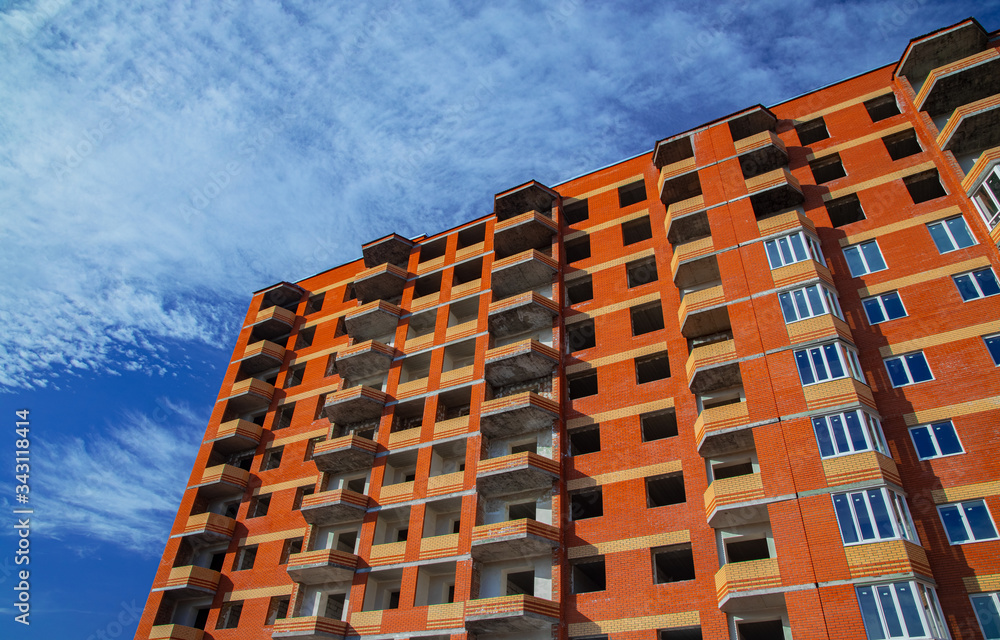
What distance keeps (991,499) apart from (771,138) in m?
21.3

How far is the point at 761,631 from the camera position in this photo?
89.1 feet

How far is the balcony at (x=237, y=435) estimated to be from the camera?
4384 centimetres

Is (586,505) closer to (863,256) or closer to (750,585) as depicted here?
(750,585)

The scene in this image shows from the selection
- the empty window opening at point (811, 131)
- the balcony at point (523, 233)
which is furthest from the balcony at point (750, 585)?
the empty window opening at point (811, 131)

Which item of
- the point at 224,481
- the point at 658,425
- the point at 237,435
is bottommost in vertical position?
the point at 658,425

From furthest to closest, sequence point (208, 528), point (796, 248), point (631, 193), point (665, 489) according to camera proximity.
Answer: point (631, 193), point (208, 528), point (665, 489), point (796, 248)

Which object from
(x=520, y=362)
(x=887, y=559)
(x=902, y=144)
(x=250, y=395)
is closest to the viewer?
(x=887, y=559)

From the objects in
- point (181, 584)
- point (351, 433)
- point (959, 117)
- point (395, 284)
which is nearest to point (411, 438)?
point (351, 433)

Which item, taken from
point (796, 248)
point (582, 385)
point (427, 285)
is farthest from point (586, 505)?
point (427, 285)

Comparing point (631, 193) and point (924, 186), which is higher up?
point (631, 193)

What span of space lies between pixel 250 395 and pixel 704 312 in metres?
33.3

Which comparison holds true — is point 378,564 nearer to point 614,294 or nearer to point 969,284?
point 614,294

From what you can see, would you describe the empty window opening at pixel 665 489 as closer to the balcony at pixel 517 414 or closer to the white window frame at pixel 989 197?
the balcony at pixel 517 414

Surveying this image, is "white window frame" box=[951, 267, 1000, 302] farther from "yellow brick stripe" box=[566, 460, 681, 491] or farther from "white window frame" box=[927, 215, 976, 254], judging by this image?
"yellow brick stripe" box=[566, 460, 681, 491]
